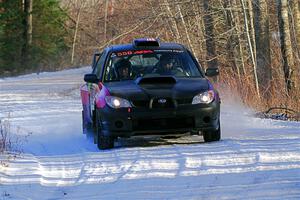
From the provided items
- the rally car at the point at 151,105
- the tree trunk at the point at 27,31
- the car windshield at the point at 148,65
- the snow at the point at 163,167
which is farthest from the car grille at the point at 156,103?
the tree trunk at the point at 27,31

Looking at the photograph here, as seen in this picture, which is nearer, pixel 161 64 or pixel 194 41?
pixel 161 64

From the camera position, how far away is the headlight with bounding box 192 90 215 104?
9773mm

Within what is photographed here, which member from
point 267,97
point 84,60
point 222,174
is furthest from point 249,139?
point 84,60

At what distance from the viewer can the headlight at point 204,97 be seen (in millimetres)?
9773

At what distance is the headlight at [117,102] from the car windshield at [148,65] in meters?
0.96

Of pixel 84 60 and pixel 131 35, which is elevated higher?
pixel 131 35

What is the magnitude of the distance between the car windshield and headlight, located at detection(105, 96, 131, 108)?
958 millimetres

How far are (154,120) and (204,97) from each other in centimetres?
78

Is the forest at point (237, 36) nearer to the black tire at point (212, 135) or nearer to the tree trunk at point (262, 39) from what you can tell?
the tree trunk at point (262, 39)

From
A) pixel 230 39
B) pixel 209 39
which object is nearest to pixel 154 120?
pixel 209 39

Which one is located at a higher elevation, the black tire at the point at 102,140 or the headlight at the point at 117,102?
the headlight at the point at 117,102

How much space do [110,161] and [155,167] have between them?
814mm

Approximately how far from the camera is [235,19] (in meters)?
23.3

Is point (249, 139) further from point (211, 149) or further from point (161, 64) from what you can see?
point (161, 64)
